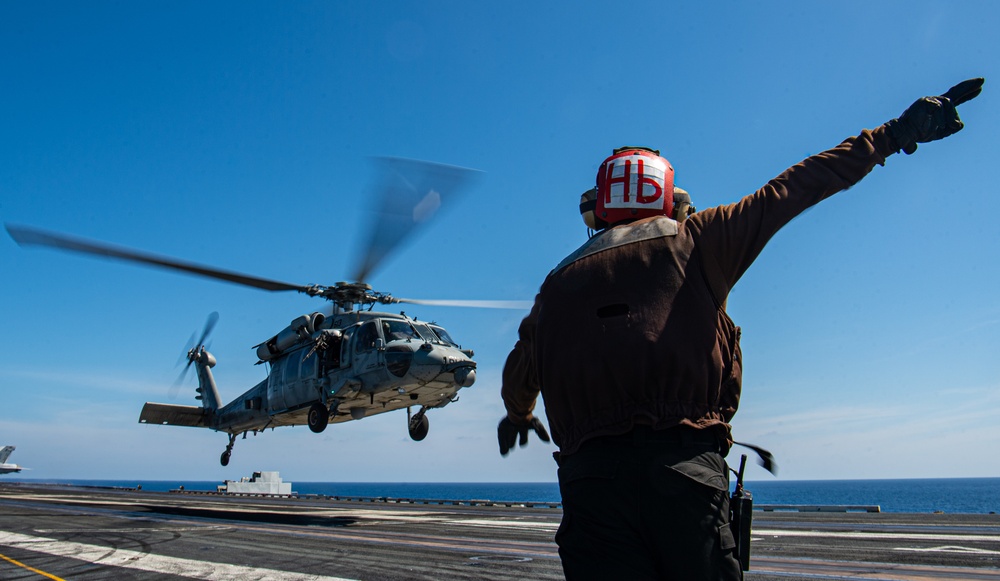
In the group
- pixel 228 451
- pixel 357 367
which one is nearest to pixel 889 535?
pixel 357 367

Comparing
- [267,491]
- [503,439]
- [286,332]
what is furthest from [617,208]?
[267,491]

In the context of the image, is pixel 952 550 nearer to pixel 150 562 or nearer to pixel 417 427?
pixel 150 562

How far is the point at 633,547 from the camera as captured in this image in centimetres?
210

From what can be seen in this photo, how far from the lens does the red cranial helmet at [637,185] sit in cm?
257

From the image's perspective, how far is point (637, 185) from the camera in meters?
2.58

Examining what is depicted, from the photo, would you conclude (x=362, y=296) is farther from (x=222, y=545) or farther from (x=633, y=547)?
(x=633, y=547)

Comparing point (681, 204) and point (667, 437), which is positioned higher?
point (681, 204)

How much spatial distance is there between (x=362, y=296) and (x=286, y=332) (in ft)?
9.09

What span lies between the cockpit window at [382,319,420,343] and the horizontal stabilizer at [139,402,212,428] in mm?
10911

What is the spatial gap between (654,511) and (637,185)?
122cm

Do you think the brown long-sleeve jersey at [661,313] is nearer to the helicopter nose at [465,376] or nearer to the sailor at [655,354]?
the sailor at [655,354]

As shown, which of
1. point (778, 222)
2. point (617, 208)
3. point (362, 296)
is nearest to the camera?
point (778, 222)

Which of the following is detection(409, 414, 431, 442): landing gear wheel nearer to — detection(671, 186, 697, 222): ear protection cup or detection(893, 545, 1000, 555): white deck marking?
detection(893, 545, 1000, 555): white deck marking

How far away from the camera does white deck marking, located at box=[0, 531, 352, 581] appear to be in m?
6.70
